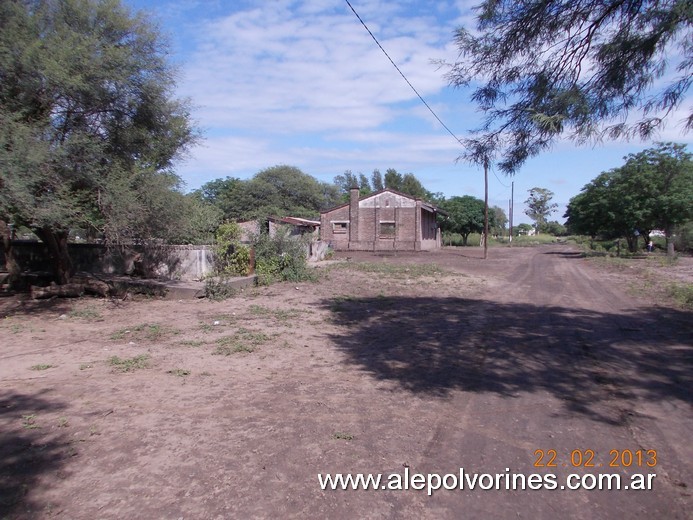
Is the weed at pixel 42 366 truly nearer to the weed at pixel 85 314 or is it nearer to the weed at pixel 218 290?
the weed at pixel 85 314

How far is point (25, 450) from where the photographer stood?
4.07m

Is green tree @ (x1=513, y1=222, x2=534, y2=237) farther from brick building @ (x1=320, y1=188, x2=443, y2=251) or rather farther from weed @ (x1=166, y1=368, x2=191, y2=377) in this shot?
weed @ (x1=166, y1=368, x2=191, y2=377)

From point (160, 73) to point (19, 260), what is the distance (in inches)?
310

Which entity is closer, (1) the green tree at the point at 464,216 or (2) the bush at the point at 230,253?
(2) the bush at the point at 230,253

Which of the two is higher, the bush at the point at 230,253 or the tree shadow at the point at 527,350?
the bush at the point at 230,253

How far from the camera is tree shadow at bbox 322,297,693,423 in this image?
5895mm

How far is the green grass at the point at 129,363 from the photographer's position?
22.0ft

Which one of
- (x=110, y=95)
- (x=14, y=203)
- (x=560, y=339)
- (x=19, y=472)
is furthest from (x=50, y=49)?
(x=560, y=339)

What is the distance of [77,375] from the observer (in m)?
6.36

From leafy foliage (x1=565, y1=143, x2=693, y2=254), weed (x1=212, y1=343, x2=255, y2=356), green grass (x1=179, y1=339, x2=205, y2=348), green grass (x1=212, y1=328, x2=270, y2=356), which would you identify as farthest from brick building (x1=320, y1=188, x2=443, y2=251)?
weed (x1=212, y1=343, x2=255, y2=356)

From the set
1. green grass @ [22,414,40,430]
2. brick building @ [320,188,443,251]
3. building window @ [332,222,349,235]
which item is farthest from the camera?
building window @ [332,222,349,235]

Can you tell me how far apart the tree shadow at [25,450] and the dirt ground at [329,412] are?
0.7 inches

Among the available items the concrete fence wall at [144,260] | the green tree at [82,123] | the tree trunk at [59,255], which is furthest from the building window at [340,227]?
the tree trunk at [59,255]

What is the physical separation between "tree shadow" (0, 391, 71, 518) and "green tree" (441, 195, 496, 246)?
197ft
